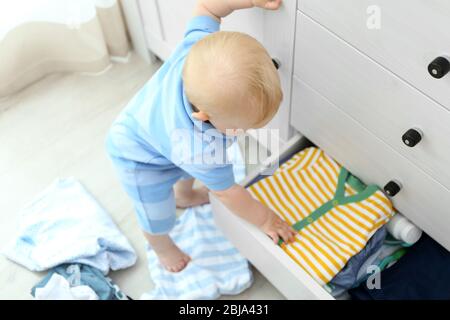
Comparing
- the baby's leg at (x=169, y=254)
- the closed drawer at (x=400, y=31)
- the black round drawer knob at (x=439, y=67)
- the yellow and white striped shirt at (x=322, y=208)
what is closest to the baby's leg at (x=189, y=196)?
the baby's leg at (x=169, y=254)

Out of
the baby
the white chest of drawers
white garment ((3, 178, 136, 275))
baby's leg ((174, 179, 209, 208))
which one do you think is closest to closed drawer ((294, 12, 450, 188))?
the white chest of drawers

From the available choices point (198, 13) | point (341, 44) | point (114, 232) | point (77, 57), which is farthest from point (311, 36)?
point (77, 57)

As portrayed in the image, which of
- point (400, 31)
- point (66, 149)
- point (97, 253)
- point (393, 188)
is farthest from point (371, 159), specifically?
point (66, 149)

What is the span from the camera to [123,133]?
2.96 ft

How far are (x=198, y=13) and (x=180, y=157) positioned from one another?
0.27m

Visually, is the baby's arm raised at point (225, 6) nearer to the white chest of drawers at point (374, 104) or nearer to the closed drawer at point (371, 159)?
the white chest of drawers at point (374, 104)

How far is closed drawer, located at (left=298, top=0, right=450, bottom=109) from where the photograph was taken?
0.63 m

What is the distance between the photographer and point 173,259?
3.79ft

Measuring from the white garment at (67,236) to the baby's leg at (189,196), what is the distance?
0.53ft

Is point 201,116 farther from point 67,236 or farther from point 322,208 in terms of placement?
point 67,236

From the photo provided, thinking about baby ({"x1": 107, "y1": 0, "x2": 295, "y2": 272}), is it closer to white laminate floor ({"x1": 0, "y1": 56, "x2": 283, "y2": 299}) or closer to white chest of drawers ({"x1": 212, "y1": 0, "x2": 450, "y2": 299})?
white chest of drawers ({"x1": 212, "y1": 0, "x2": 450, "y2": 299})

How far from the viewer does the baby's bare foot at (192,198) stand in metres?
1.25

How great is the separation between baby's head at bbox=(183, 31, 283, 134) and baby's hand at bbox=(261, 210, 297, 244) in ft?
0.88

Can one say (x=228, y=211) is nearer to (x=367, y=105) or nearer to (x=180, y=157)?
(x=180, y=157)
